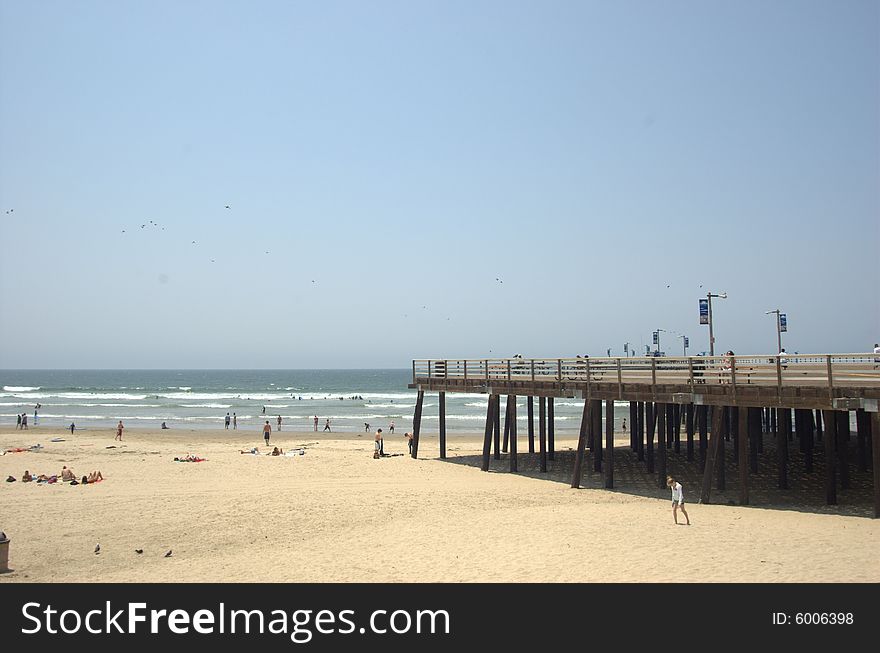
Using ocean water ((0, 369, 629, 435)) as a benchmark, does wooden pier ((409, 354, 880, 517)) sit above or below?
above

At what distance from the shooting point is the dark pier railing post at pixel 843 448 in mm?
20016

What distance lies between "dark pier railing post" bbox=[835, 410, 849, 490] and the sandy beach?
498 millimetres

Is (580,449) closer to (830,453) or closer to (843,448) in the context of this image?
(830,453)

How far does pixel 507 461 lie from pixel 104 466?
1548cm

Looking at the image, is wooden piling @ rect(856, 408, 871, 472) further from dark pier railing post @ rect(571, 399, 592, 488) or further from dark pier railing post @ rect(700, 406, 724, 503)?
dark pier railing post @ rect(571, 399, 592, 488)

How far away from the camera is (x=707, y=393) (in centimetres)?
1870

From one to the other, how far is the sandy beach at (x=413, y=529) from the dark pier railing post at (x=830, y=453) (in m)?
0.41

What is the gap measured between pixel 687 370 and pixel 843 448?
5.19 metres

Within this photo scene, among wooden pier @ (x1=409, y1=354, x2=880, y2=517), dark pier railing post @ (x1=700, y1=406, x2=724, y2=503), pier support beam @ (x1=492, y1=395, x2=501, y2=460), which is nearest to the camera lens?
wooden pier @ (x1=409, y1=354, x2=880, y2=517)

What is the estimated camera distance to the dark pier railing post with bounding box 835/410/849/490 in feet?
65.7

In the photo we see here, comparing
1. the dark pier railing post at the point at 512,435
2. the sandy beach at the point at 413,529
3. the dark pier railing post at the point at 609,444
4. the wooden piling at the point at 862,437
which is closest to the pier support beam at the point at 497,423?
the dark pier railing post at the point at 512,435

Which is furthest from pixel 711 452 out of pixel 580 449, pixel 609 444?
pixel 580 449

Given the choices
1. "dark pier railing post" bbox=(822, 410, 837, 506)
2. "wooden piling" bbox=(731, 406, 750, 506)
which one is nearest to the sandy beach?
"dark pier railing post" bbox=(822, 410, 837, 506)
